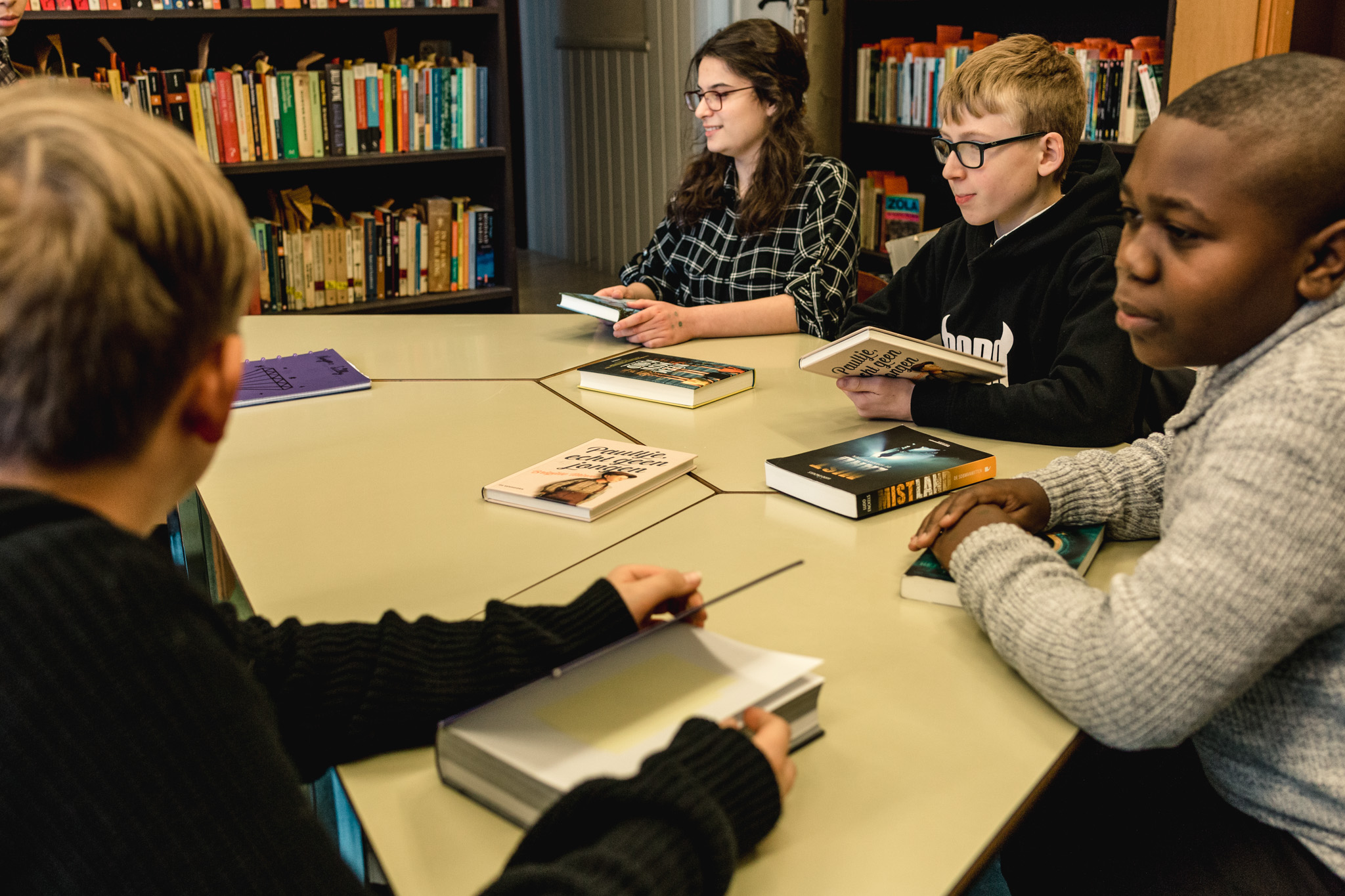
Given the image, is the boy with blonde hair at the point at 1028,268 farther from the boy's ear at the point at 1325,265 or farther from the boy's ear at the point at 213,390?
the boy's ear at the point at 213,390

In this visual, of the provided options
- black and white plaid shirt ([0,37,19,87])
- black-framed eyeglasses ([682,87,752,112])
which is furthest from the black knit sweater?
black and white plaid shirt ([0,37,19,87])

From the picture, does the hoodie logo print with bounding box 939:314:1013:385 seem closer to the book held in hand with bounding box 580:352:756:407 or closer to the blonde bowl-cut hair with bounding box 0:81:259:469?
the book held in hand with bounding box 580:352:756:407

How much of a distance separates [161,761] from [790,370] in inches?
58.7

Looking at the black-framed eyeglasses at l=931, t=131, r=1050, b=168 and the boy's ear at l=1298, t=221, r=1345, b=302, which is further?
the black-framed eyeglasses at l=931, t=131, r=1050, b=168

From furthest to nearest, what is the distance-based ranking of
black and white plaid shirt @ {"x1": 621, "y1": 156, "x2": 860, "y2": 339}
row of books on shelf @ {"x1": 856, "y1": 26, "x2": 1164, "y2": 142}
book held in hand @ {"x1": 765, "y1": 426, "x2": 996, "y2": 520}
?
row of books on shelf @ {"x1": 856, "y1": 26, "x2": 1164, "y2": 142} → black and white plaid shirt @ {"x1": 621, "y1": 156, "x2": 860, "y2": 339} → book held in hand @ {"x1": 765, "y1": 426, "x2": 996, "y2": 520}

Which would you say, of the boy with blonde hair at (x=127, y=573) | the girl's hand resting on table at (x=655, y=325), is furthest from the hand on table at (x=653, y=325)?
the boy with blonde hair at (x=127, y=573)

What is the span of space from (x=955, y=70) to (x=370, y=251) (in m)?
2.21

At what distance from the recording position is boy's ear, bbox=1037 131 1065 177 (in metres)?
1.75

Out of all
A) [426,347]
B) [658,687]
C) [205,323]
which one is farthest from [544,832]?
[426,347]

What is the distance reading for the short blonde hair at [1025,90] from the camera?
174 centimetres

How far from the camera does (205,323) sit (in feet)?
1.90

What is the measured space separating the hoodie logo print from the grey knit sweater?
2.80ft

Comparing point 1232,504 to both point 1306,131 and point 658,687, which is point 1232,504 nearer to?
point 1306,131

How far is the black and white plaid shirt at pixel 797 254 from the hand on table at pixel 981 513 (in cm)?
106
